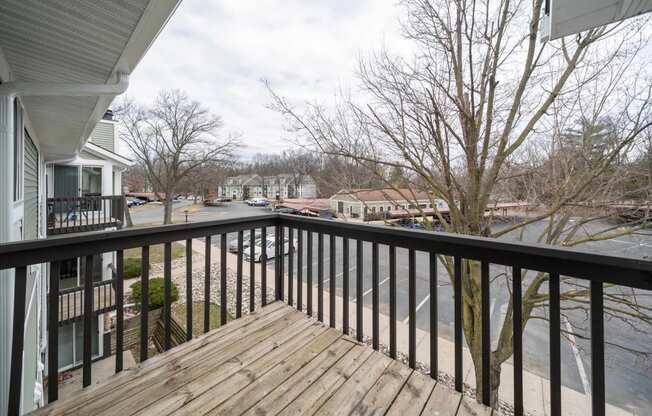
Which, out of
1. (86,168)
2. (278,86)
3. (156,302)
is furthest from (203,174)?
(278,86)

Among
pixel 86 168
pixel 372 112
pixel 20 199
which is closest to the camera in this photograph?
pixel 20 199

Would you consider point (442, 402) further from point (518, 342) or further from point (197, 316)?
point (197, 316)

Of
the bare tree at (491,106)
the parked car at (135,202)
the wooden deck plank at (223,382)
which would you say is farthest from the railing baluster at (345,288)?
the parked car at (135,202)

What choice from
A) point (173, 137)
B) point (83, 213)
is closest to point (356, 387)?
point (83, 213)

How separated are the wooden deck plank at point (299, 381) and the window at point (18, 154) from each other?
2972 millimetres

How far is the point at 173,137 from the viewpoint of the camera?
60.6 feet

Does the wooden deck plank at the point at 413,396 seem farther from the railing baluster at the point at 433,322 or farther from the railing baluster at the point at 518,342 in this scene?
the railing baluster at the point at 518,342

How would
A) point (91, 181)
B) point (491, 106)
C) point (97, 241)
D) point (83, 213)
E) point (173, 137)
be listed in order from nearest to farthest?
point (97, 241)
point (491, 106)
point (83, 213)
point (91, 181)
point (173, 137)

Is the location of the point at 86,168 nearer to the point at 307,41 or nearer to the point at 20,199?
the point at 20,199

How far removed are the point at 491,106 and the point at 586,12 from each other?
7.04ft

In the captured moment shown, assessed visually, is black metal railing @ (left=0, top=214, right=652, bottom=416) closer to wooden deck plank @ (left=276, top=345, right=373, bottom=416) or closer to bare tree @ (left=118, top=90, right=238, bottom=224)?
wooden deck plank @ (left=276, top=345, right=373, bottom=416)

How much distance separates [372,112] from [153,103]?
18352mm

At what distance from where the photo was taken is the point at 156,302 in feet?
24.1

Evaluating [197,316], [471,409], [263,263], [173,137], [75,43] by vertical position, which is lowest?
[197,316]
